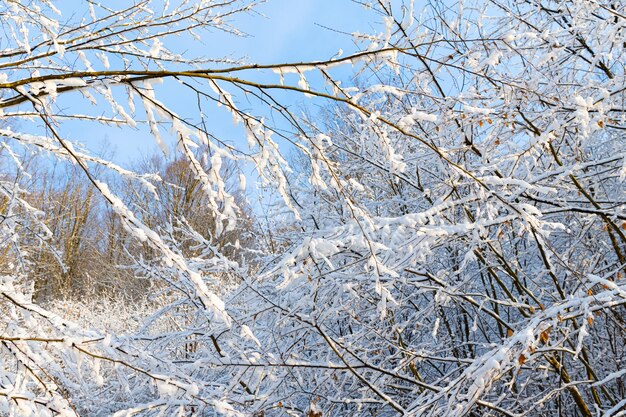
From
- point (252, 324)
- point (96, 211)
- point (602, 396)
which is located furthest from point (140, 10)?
point (96, 211)

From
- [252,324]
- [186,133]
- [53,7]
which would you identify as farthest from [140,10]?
[186,133]

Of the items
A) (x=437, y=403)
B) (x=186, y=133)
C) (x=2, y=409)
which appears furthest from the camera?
(x=437, y=403)

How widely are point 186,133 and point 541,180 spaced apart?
70.9 inches

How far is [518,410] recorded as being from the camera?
3207mm

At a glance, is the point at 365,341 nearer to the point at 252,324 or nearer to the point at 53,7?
the point at 252,324

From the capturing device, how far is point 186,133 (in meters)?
1.39

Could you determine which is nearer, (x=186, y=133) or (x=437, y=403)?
(x=186, y=133)

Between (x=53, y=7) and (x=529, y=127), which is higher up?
(x=53, y=7)

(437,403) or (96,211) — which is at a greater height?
(96,211)

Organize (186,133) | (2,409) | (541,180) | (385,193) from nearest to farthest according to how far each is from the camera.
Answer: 1. (186,133)
2. (2,409)
3. (541,180)
4. (385,193)

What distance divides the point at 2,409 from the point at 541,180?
2.35 m

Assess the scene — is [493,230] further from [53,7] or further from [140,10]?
[53,7]

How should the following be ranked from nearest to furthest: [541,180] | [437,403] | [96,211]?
[437,403] < [541,180] < [96,211]

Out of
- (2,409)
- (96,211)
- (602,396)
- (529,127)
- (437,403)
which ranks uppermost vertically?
(96,211)
